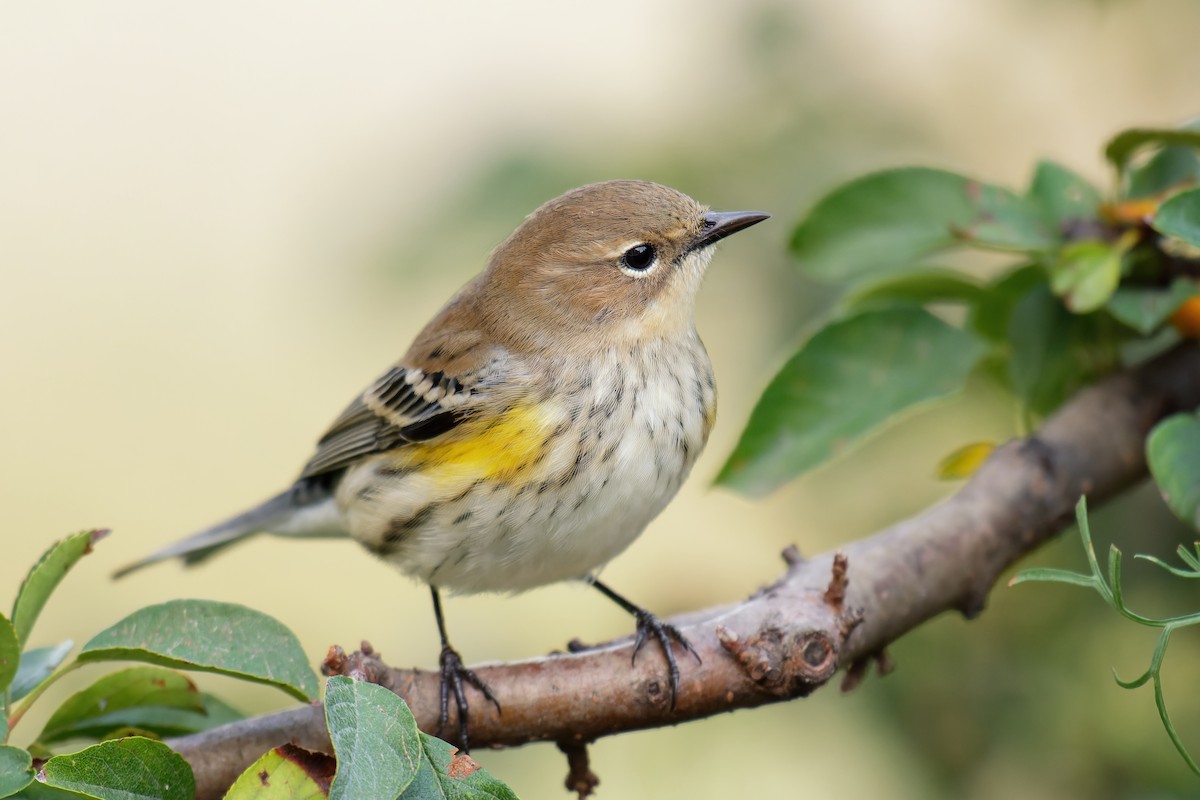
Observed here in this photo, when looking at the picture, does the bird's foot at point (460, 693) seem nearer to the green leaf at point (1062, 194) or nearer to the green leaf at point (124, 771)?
the green leaf at point (124, 771)

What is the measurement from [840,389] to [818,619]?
2.08 ft

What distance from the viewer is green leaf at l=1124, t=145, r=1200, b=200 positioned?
2768mm

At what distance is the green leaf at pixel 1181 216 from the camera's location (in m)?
2.18

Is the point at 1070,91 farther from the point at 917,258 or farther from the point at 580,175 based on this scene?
the point at 580,175

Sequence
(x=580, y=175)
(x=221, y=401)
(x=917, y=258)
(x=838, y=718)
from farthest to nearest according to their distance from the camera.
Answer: (x=221, y=401) → (x=580, y=175) → (x=838, y=718) → (x=917, y=258)

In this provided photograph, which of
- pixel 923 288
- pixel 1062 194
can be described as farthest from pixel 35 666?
pixel 1062 194

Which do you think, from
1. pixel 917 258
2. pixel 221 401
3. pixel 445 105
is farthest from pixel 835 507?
pixel 221 401

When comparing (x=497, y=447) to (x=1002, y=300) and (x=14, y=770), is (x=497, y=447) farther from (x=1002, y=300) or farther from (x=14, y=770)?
(x=14, y=770)

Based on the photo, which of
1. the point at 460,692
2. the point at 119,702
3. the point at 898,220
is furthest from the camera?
the point at 898,220

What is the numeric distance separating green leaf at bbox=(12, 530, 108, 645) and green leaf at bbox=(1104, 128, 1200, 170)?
7.00 ft

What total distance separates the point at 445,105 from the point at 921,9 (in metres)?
1.46

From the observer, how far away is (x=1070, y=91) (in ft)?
11.6

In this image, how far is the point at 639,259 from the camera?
3244mm

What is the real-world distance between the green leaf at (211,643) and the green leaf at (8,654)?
9 centimetres
